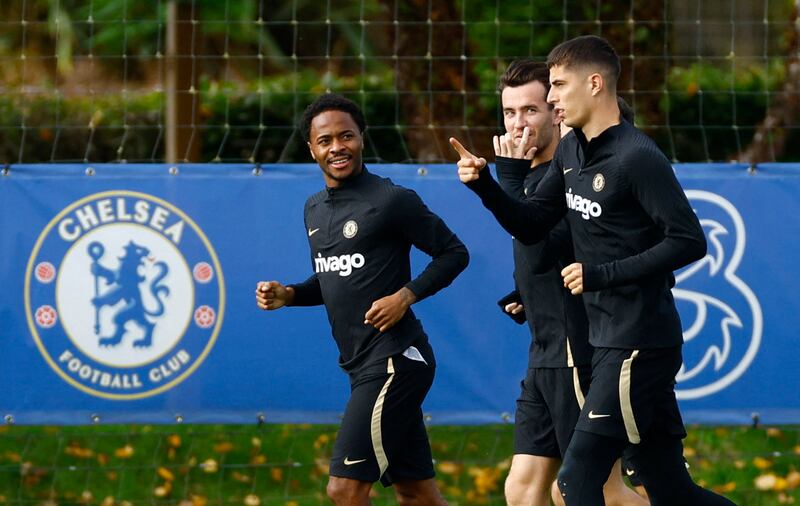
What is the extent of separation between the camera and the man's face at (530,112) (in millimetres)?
5469

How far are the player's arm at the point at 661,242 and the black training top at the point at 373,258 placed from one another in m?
0.95

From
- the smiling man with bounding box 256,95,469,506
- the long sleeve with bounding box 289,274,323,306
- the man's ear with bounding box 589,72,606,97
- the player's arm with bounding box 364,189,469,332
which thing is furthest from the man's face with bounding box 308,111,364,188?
the man's ear with bounding box 589,72,606,97

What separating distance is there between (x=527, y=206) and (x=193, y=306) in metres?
2.23

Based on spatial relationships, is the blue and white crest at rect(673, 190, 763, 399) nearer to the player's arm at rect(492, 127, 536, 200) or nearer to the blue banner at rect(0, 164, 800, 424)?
the blue banner at rect(0, 164, 800, 424)

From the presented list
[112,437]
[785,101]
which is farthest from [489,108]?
[112,437]

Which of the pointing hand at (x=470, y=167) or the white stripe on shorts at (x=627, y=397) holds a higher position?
the pointing hand at (x=470, y=167)

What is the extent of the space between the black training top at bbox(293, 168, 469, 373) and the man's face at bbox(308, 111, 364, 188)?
2.3 inches

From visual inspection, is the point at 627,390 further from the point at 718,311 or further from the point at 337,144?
the point at 718,311

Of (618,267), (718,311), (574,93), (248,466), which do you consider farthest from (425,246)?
(248,466)

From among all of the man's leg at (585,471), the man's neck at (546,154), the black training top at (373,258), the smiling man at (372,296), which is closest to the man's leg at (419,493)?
the smiling man at (372,296)

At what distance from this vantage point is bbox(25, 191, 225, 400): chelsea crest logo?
263 inches

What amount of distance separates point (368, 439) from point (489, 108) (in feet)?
17.6

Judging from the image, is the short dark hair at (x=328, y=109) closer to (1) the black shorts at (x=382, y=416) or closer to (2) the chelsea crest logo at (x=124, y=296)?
(1) the black shorts at (x=382, y=416)

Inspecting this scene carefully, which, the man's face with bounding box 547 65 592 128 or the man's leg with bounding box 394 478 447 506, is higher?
the man's face with bounding box 547 65 592 128
